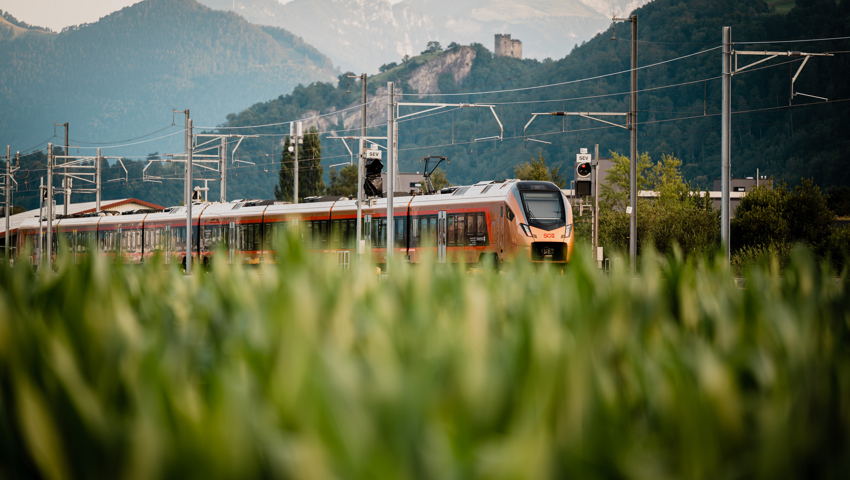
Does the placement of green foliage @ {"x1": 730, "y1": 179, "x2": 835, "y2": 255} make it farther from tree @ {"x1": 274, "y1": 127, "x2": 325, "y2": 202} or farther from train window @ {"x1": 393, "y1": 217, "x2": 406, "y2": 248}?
tree @ {"x1": 274, "y1": 127, "x2": 325, "y2": 202}

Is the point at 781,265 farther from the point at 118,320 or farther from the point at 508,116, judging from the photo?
the point at 508,116

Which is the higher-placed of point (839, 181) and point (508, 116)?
point (508, 116)

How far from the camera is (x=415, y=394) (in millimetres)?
1340

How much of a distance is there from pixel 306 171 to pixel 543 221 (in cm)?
7183

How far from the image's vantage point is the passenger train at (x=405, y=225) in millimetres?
24438

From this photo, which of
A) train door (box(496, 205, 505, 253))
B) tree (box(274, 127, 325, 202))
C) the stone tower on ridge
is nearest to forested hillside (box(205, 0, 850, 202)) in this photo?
tree (box(274, 127, 325, 202))

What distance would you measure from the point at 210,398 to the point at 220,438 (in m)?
0.28

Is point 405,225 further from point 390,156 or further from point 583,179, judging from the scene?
point 583,179

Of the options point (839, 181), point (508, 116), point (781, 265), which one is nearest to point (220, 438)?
point (781, 265)

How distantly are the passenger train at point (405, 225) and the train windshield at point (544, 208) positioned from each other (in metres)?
0.03

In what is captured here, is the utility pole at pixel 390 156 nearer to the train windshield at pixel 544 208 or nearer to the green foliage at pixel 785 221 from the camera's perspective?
the train windshield at pixel 544 208

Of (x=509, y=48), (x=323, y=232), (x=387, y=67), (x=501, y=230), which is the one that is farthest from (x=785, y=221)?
(x=387, y=67)

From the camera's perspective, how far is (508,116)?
135375 mm

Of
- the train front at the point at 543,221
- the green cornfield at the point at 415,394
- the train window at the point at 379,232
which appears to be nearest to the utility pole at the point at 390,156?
the train window at the point at 379,232
